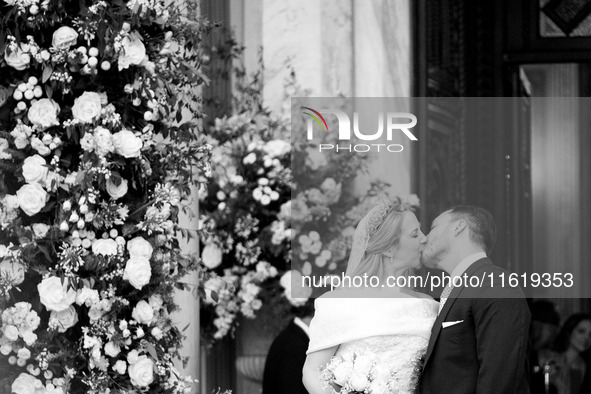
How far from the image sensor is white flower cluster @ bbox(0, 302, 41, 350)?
3.68 m

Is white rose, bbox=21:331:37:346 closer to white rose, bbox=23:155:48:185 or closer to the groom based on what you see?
white rose, bbox=23:155:48:185

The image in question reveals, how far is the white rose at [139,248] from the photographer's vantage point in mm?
3795

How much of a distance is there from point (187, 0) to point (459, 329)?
1631 millimetres

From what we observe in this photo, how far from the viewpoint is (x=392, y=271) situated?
423cm

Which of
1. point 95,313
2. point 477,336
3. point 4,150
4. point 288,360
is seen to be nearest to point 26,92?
point 4,150

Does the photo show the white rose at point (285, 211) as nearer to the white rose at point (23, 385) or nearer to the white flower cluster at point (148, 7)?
the white flower cluster at point (148, 7)

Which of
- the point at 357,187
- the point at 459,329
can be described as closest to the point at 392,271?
the point at 459,329

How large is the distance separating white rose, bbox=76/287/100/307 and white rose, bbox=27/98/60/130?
585 mm

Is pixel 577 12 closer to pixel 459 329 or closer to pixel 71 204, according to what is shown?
pixel 459 329

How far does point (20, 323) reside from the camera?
145 inches

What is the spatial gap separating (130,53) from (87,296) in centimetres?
87

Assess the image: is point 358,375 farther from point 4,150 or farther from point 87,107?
point 4,150

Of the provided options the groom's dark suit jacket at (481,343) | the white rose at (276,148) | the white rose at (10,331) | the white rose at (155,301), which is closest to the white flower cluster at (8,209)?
the white rose at (10,331)

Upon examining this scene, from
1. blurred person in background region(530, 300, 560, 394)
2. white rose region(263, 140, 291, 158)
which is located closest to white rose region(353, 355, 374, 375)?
white rose region(263, 140, 291, 158)
